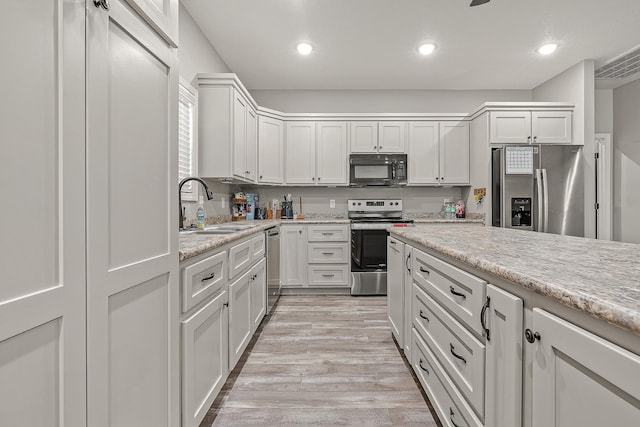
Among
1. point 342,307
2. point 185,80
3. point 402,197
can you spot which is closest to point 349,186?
point 402,197

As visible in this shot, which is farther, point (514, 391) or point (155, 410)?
point (155, 410)

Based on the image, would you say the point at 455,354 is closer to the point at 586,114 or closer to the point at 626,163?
the point at 586,114

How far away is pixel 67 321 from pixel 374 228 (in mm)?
3407

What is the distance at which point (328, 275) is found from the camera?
13.2 ft

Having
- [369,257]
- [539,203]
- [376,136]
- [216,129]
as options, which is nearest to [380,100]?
[376,136]

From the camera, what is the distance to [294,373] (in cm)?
206

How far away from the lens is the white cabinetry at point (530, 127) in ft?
12.8

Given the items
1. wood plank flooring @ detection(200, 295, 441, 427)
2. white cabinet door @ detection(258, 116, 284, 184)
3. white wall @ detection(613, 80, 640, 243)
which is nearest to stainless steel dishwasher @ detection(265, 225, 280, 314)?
wood plank flooring @ detection(200, 295, 441, 427)

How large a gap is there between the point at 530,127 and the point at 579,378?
4.11 metres

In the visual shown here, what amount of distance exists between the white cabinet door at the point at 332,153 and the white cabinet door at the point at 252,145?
846 mm

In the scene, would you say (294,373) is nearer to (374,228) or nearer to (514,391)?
(514,391)

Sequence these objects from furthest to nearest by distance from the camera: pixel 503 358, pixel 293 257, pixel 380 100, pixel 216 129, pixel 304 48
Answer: pixel 380 100
pixel 293 257
pixel 304 48
pixel 216 129
pixel 503 358

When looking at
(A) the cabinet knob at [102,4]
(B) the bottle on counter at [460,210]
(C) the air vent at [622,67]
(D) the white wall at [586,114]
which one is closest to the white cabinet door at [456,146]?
(B) the bottle on counter at [460,210]

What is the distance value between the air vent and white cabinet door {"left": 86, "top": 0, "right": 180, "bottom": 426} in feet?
15.7
